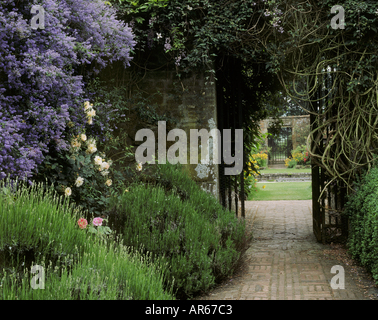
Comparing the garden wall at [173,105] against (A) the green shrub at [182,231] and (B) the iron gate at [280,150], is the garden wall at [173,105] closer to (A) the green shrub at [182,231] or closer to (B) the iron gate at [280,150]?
(A) the green shrub at [182,231]

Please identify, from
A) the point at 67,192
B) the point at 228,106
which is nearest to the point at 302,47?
the point at 228,106

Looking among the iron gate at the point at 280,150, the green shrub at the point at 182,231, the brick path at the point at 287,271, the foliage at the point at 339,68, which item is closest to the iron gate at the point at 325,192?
the foliage at the point at 339,68

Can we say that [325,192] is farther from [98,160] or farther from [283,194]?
[283,194]

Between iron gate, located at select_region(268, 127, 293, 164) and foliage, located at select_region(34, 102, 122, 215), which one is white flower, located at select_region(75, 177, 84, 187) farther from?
iron gate, located at select_region(268, 127, 293, 164)

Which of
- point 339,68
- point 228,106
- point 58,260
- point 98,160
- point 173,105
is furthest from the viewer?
point 228,106

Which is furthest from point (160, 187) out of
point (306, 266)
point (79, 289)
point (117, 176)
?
point (79, 289)

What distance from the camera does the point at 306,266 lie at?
4.40 meters

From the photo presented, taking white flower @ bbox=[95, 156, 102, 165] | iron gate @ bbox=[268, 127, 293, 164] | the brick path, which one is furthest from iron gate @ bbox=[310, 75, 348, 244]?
iron gate @ bbox=[268, 127, 293, 164]

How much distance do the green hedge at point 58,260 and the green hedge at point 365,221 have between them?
2.20 metres

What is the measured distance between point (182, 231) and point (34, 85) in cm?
206

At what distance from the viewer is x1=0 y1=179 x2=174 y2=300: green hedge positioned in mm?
2420

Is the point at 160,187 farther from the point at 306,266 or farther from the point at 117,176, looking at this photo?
the point at 306,266

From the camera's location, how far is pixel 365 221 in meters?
4.11

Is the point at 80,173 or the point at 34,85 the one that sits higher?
the point at 34,85
